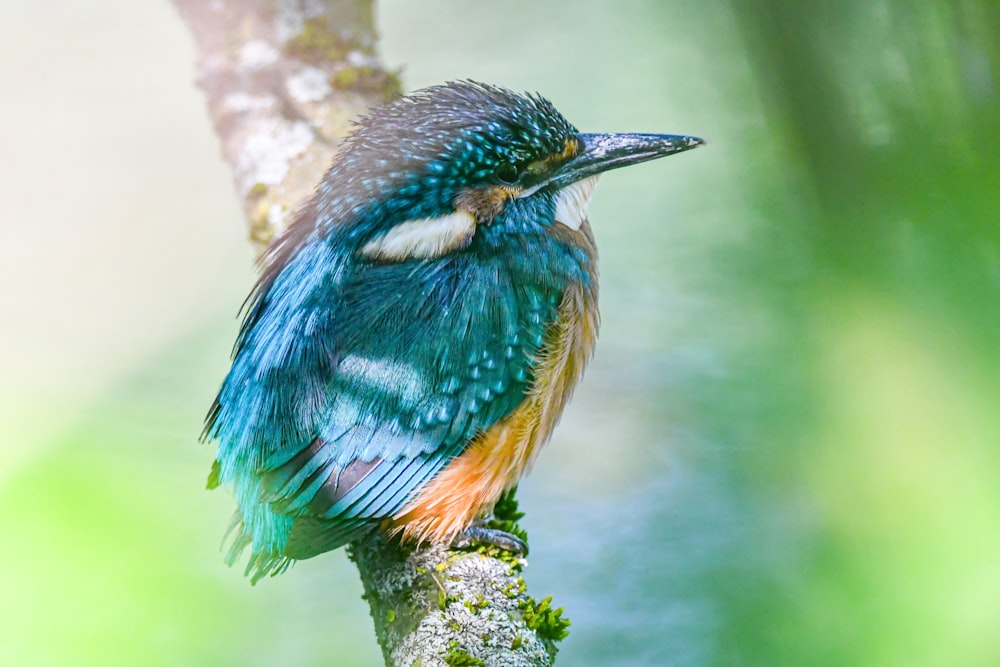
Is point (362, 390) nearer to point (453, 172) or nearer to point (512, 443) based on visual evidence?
point (512, 443)

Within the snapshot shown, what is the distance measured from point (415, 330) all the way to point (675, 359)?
1842 millimetres

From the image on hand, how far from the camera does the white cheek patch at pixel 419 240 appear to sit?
2.39 metres

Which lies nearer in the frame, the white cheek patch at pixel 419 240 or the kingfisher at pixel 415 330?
the kingfisher at pixel 415 330

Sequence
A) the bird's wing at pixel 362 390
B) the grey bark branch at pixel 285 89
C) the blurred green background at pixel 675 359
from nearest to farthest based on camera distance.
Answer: the blurred green background at pixel 675 359
the bird's wing at pixel 362 390
the grey bark branch at pixel 285 89

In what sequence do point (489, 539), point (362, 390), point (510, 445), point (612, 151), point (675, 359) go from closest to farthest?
point (362, 390) < point (489, 539) < point (510, 445) < point (612, 151) < point (675, 359)

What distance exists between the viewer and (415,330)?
2258 mm

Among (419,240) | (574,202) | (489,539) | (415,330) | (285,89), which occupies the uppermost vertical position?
(285,89)

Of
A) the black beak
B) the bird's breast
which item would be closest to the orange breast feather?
the bird's breast

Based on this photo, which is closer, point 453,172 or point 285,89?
point 453,172

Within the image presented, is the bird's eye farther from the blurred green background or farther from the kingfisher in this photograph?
the blurred green background

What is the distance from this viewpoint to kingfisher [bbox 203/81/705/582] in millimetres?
2180

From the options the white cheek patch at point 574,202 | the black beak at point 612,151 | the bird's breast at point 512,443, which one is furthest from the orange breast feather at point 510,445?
the black beak at point 612,151

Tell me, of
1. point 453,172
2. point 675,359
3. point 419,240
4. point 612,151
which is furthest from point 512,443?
point 675,359

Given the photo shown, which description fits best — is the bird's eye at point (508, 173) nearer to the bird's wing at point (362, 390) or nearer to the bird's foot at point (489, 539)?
the bird's wing at point (362, 390)
